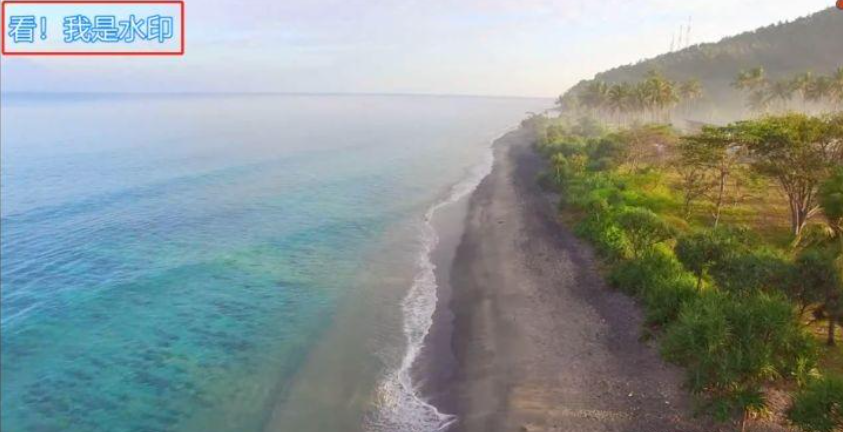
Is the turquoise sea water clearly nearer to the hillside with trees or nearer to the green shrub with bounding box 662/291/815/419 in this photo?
the green shrub with bounding box 662/291/815/419

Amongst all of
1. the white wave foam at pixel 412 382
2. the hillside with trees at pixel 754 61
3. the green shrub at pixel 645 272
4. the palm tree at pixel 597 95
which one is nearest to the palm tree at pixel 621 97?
the palm tree at pixel 597 95

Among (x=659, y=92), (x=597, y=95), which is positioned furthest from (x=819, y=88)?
(x=597, y=95)

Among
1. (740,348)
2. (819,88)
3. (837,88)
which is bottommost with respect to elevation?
(740,348)

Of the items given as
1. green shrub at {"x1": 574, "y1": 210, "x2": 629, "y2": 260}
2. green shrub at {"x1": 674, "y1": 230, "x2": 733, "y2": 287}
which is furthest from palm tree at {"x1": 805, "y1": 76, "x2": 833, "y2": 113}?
green shrub at {"x1": 674, "y1": 230, "x2": 733, "y2": 287}

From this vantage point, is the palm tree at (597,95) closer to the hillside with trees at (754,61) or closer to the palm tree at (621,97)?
the hillside with trees at (754,61)

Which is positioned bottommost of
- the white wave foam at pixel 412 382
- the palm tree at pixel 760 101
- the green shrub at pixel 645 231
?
the white wave foam at pixel 412 382

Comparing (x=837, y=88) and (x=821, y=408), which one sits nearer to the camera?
(x=821, y=408)

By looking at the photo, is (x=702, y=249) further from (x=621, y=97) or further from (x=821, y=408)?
(x=621, y=97)
